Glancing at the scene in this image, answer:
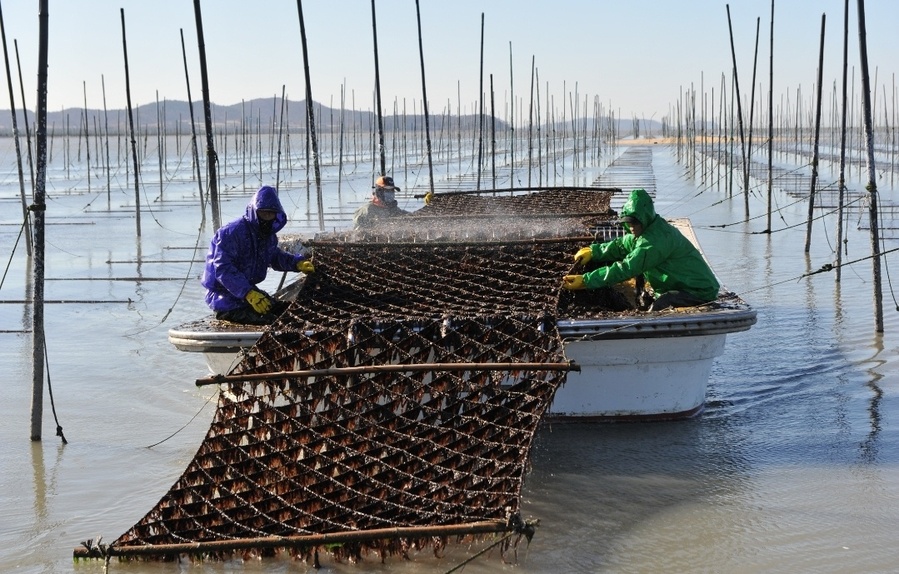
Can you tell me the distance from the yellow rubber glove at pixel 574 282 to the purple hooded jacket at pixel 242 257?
2107mm

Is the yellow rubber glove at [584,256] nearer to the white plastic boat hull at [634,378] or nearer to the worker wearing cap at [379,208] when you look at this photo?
the white plastic boat hull at [634,378]

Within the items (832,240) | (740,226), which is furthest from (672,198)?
(832,240)

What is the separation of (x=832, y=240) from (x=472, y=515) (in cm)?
1547

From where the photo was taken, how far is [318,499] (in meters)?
5.51

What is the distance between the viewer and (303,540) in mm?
5043

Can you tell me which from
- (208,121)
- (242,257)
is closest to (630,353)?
(242,257)

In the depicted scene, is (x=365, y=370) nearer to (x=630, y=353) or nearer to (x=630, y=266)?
(x=630, y=353)

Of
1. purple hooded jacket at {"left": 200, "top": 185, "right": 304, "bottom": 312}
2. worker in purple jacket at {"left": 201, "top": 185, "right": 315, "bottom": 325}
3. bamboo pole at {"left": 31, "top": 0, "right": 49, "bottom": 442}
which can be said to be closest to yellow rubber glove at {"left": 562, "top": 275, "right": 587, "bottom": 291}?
worker in purple jacket at {"left": 201, "top": 185, "right": 315, "bottom": 325}

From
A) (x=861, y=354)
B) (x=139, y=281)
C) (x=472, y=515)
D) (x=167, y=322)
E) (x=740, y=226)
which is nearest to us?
(x=472, y=515)

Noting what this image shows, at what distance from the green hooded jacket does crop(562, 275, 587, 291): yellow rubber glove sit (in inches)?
1.6

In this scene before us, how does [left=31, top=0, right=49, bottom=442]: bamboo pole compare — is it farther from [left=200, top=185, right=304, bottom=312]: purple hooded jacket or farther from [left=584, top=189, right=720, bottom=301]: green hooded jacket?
[left=584, top=189, right=720, bottom=301]: green hooded jacket

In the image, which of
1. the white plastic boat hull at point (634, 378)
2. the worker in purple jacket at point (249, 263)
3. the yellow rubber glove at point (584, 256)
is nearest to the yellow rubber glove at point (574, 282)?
the yellow rubber glove at point (584, 256)

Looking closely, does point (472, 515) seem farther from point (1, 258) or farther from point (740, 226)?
point (740, 226)

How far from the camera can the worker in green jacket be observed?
7754mm
